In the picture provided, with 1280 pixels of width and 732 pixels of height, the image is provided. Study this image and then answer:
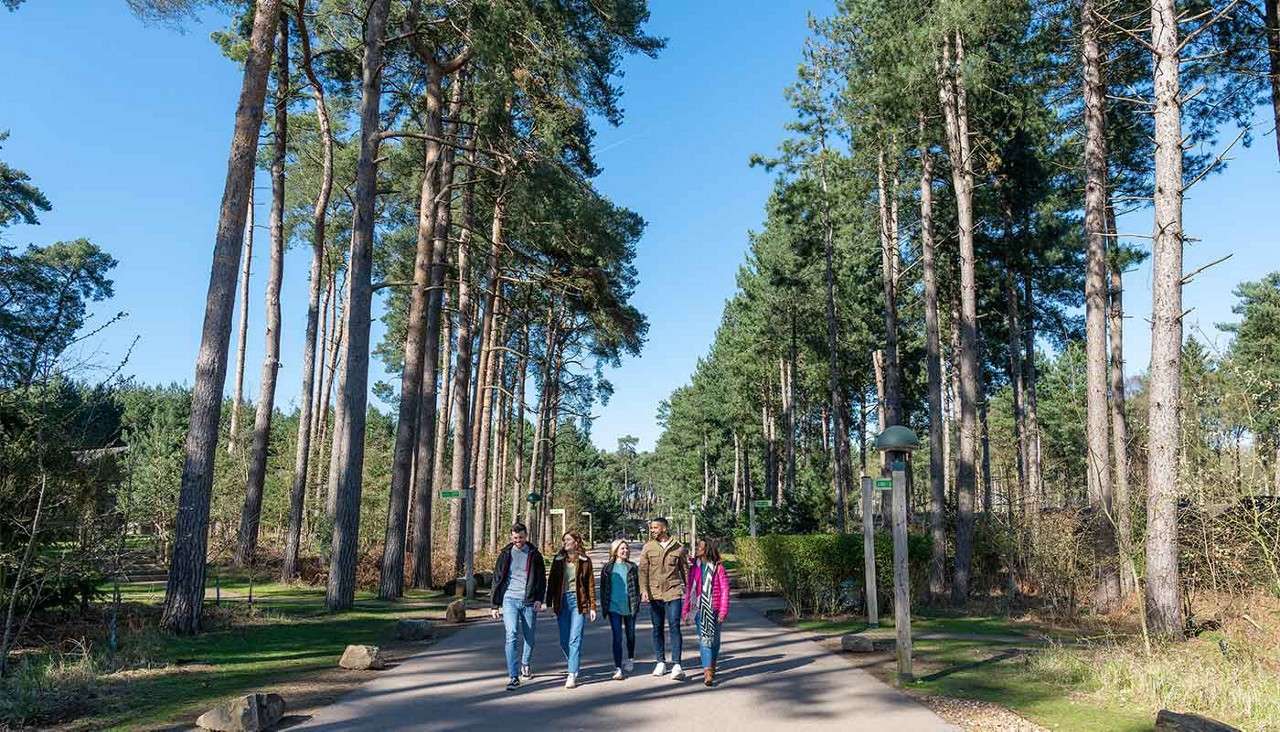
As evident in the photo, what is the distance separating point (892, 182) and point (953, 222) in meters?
3.49

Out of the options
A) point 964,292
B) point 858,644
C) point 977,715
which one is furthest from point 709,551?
point 964,292

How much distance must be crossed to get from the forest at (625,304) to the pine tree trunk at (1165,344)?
4cm

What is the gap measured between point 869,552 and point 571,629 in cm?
568

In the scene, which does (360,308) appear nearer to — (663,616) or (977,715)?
(663,616)

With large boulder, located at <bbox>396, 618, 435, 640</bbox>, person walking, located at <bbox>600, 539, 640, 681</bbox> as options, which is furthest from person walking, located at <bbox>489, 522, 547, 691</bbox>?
large boulder, located at <bbox>396, 618, 435, 640</bbox>

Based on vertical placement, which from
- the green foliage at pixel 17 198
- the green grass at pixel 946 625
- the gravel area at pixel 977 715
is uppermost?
the green foliage at pixel 17 198

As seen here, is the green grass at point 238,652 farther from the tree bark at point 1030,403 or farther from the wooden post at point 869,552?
the tree bark at point 1030,403

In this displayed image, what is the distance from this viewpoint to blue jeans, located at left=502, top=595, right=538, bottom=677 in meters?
8.57

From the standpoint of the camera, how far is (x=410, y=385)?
59.9 ft

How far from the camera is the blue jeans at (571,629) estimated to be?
8.66 meters

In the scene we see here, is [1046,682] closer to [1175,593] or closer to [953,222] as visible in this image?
[1175,593]

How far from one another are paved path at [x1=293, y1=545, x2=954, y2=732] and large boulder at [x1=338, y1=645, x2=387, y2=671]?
270 mm

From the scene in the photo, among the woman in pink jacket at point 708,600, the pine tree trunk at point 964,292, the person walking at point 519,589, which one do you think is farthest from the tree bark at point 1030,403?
the person walking at point 519,589

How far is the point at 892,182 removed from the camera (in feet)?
72.8
